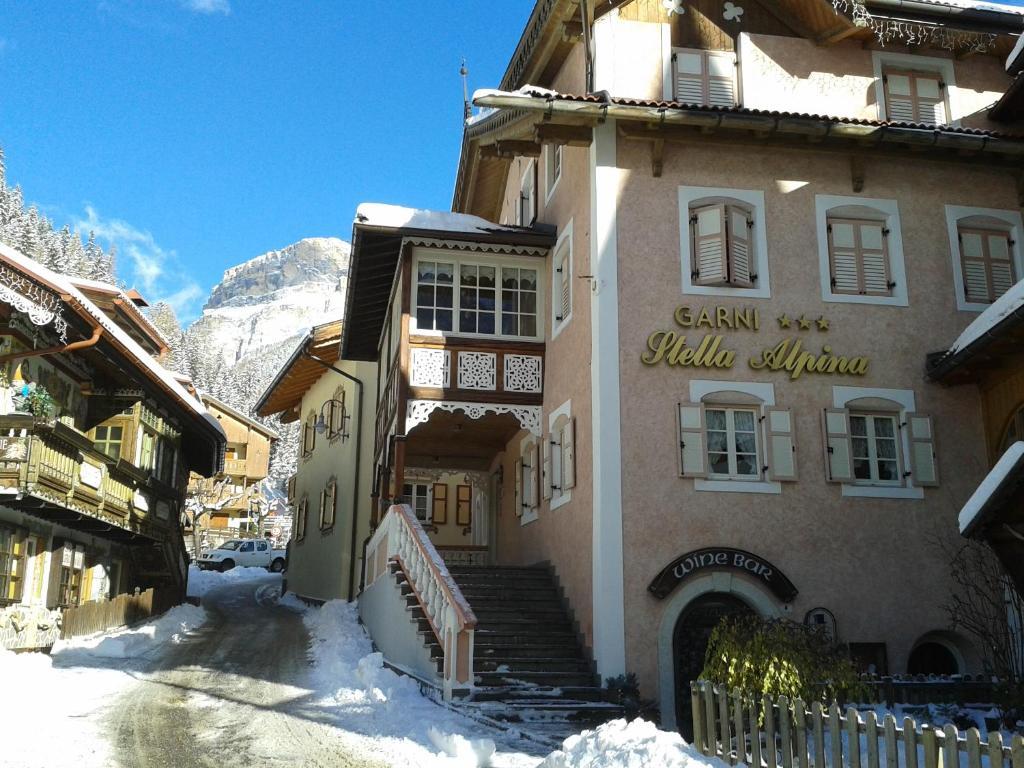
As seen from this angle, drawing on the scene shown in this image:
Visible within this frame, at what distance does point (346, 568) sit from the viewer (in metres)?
26.8

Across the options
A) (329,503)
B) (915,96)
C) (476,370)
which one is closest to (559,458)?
(476,370)

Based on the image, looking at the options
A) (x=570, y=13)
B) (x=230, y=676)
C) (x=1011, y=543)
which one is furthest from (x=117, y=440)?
(x=1011, y=543)

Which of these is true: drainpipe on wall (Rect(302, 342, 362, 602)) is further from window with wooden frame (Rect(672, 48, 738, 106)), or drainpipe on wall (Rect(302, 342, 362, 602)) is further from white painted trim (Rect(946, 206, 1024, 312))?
white painted trim (Rect(946, 206, 1024, 312))

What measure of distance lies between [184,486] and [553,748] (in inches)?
838

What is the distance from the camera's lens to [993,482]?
10383mm

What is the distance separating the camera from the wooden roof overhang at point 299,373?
29.2m

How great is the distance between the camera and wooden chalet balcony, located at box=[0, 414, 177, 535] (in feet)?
52.4

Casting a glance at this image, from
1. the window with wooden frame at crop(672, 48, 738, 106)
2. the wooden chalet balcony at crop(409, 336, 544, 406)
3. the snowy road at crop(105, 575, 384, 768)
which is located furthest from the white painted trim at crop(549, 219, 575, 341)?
the snowy road at crop(105, 575, 384, 768)

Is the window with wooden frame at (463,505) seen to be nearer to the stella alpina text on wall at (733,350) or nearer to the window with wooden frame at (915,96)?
the stella alpina text on wall at (733,350)

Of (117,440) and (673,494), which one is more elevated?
(117,440)

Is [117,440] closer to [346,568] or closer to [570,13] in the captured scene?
[346,568]

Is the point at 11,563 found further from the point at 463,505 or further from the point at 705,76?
the point at 705,76

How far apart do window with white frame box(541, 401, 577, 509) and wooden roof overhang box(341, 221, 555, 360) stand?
11.2ft

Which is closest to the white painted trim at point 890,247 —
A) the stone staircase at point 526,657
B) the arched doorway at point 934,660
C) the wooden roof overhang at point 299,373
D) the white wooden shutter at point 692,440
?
the white wooden shutter at point 692,440
